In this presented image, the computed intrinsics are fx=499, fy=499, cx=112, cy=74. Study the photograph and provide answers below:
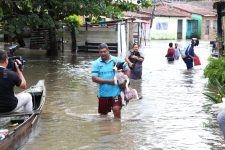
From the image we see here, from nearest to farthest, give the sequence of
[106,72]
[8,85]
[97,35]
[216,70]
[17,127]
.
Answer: [17,127] < [8,85] < [106,72] < [216,70] < [97,35]

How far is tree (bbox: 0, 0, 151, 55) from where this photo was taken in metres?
23.4

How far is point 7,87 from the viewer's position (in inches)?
327

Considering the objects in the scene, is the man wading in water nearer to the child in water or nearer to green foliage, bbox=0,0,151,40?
green foliage, bbox=0,0,151,40

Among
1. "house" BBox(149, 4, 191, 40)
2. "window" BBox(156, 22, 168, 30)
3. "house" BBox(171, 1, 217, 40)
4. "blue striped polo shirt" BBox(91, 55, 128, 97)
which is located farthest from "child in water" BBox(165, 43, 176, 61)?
"house" BBox(171, 1, 217, 40)

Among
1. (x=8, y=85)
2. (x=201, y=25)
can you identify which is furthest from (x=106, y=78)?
(x=201, y=25)

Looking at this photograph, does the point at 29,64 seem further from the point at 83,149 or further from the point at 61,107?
the point at 83,149

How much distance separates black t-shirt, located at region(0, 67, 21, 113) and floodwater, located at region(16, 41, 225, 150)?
2.36 ft

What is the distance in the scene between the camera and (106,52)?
912 cm

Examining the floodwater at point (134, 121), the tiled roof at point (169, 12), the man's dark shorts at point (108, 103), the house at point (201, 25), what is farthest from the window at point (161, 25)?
the man's dark shorts at point (108, 103)

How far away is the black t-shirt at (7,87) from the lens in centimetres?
820

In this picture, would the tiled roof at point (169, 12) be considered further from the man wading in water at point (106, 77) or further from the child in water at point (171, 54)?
the man wading in water at point (106, 77)

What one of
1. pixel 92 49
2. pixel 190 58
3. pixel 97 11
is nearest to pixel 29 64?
pixel 97 11

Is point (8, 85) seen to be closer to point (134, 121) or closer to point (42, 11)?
point (134, 121)

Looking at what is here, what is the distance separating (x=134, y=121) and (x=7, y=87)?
119 inches
